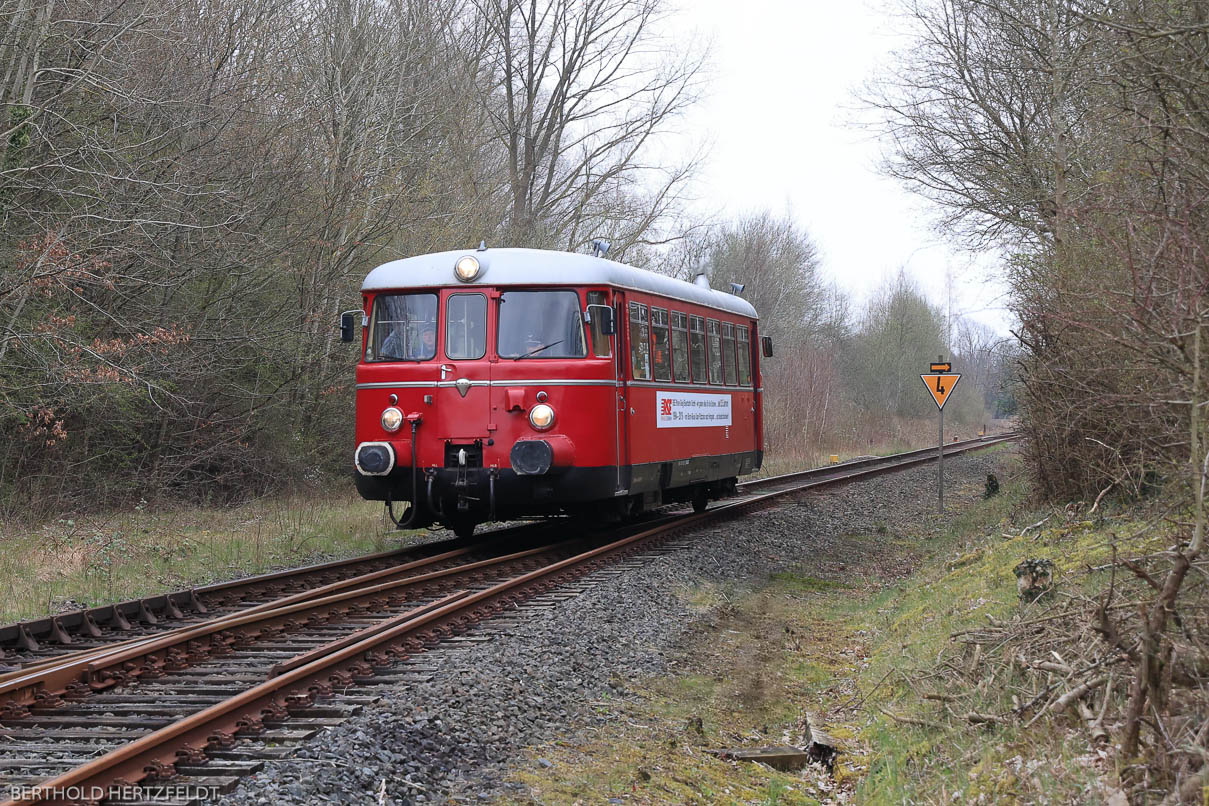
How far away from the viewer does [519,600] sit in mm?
9891

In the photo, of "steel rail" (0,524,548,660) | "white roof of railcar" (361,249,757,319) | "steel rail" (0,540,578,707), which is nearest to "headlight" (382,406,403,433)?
"white roof of railcar" (361,249,757,319)

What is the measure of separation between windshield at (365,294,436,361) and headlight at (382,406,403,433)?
1.93 feet

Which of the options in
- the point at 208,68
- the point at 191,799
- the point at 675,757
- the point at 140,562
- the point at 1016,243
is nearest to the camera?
the point at 191,799

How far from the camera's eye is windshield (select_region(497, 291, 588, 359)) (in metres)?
12.3

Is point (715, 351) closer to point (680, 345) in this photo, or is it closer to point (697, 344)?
point (697, 344)

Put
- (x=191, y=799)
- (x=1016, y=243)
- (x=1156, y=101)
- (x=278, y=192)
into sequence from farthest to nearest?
(x=1016, y=243)
(x=278, y=192)
(x=1156, y=101)
(x=191, y=799)

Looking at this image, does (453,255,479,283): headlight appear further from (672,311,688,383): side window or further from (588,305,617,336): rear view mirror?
(672,311,688,383): side window

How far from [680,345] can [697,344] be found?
75 centimetres

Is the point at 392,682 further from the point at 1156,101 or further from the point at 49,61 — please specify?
the point at 49,61

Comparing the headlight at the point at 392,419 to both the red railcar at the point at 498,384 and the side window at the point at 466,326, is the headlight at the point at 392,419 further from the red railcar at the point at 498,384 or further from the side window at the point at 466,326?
the side window at the point at 466,326

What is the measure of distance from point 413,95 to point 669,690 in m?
19.0

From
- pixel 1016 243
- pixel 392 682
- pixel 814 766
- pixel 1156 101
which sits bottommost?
pixel 814 766

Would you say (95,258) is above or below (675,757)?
above

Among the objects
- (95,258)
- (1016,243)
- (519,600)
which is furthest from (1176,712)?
(1016,243)
